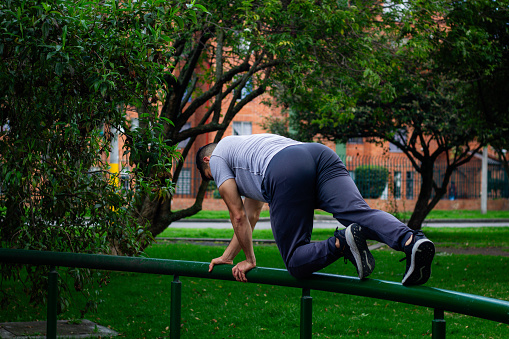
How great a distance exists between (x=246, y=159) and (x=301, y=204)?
50 centimetres

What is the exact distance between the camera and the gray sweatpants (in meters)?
2.89

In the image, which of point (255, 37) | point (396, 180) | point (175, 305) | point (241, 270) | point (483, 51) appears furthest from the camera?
point (396, 180)

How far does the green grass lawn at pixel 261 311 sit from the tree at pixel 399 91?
328 cm

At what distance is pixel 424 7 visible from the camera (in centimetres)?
973

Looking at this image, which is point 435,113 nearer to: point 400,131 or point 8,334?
point 400,131

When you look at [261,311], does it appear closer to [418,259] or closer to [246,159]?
[246,159]

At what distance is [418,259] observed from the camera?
2576 millimetres

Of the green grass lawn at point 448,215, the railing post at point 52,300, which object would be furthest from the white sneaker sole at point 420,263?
the green grass lawn at point 448,215

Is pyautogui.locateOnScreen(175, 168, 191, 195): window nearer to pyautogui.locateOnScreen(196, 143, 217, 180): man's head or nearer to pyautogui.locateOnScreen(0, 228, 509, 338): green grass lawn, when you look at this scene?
pyautogui.locateOnScreen(0, 228, 509, 338): green grass lawn

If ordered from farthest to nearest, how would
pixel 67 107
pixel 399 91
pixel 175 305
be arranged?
pixel 399 91 < pixel 67 107 < pixel 175 305

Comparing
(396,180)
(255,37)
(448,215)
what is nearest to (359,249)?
(255,37)

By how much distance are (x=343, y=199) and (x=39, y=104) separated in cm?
279

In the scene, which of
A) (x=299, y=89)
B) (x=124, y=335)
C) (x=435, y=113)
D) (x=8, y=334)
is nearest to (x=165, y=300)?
(x=124, y=335)

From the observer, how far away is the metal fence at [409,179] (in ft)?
89.7
